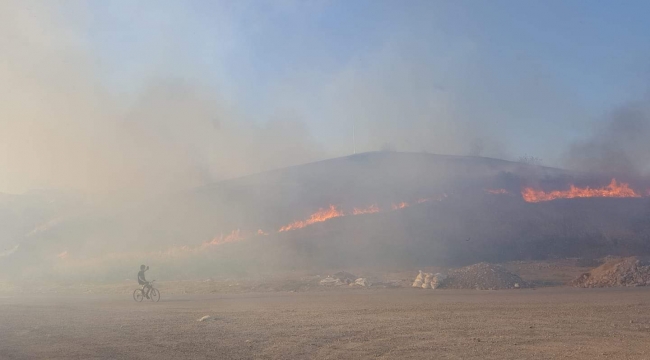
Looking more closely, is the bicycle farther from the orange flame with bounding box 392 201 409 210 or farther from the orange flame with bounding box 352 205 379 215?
the orange flame with bounding box 392 201 409 210

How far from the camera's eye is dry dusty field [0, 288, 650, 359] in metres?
11.2

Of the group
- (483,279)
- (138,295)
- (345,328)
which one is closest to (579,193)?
(483,279)

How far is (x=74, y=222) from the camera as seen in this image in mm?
53875

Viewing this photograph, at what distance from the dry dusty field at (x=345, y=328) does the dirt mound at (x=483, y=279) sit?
3.42 m

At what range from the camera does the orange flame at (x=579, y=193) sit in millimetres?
53344

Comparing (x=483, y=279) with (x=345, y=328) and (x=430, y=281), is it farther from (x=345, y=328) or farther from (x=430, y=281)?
(x=345, y=328)

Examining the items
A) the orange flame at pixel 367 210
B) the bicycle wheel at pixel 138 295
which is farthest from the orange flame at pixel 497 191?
the bicycle wheel at pixel 138 295

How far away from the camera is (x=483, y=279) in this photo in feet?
88.5

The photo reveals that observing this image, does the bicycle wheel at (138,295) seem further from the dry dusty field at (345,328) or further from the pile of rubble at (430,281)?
the pile of rubble at (430,281)

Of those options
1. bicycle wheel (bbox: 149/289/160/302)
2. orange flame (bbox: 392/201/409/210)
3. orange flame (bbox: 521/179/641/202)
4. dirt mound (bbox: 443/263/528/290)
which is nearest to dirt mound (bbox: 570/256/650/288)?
dirt mound (bbox: 443/263/528/290)

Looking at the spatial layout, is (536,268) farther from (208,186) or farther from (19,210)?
(19,210)

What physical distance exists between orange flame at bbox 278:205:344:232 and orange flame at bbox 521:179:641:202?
67.8 feet

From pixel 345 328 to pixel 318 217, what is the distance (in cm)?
3499

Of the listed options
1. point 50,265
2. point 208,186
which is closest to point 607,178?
point 208,186
